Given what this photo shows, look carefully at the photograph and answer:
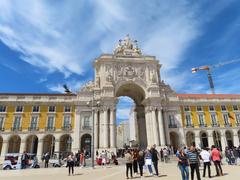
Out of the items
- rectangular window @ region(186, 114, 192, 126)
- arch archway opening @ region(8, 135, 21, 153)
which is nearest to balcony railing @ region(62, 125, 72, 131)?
arch archway opening @ region(8, 135, 21, 153)

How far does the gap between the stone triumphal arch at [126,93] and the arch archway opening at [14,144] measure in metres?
13.0

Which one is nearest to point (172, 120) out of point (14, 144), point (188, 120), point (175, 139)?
point (188, 120)

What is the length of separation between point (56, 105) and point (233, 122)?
42.2m

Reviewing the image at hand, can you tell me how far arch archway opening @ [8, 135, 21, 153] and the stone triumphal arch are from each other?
1304 cm

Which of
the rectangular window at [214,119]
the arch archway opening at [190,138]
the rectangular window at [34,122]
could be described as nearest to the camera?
the rectangular window at [34,122]

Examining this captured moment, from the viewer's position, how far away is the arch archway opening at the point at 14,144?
4084cm

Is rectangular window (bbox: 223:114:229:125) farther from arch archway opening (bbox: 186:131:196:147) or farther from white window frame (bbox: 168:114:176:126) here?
white window frame (bbox: 168:114:176:126)

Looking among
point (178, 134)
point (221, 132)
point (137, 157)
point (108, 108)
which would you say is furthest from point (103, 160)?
point (221, 132)

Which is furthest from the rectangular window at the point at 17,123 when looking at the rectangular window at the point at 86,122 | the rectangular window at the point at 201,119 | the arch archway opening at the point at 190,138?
the rectangular window at the point at 201,119

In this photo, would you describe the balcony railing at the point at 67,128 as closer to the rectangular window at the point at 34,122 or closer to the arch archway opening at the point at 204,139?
the rectangular window at the point at 34,122

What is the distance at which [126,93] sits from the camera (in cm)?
5206

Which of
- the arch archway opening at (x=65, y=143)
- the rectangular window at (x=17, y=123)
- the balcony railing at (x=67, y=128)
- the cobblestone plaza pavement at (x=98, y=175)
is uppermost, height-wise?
the rectangular window at (x=17, y=123)

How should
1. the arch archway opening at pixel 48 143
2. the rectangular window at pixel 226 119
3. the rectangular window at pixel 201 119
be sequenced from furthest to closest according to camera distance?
the rectangular window at pixel 226 119 < the rectangular window at pixel 201 119 < the arch archway opening at pixel 48 143

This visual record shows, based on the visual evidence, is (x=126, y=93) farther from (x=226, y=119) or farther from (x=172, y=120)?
(x=226, y=119)
